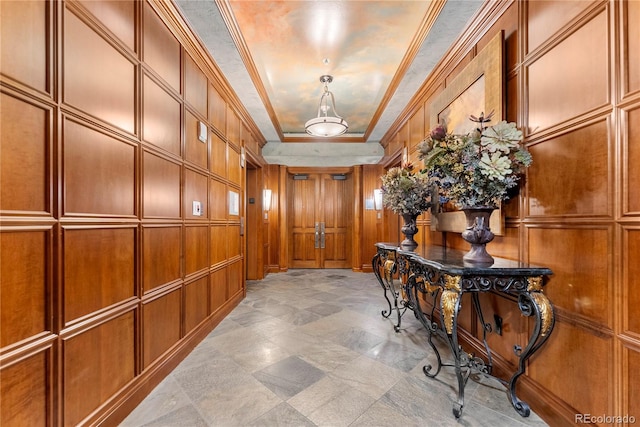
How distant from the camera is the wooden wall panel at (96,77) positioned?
132 cm

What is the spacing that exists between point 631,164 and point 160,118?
2.86m

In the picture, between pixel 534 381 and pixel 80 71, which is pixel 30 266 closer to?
pixel 80 71

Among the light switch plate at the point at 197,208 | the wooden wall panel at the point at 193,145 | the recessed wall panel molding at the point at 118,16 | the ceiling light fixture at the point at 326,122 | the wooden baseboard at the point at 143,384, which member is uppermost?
the ceiling light fixture at the point at 326,122

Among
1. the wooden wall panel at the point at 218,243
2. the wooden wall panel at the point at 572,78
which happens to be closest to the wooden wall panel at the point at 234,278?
the wooden wall panel at the point at 218,243

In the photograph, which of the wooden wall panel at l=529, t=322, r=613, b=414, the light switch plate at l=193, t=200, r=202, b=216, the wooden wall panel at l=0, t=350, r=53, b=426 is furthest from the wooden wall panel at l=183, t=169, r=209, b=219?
the wooden wall panel at l=529, t=322, r=613, b=414

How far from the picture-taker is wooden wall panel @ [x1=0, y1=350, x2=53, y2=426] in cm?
104

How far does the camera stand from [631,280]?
1230 millimetres

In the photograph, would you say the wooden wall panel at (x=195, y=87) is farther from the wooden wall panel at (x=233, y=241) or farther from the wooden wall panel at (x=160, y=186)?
the wooden wall panel at (x=233, y=241)

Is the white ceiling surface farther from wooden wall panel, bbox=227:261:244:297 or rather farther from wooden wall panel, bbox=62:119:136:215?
wooden wall panel, bbox=227:261:244:297

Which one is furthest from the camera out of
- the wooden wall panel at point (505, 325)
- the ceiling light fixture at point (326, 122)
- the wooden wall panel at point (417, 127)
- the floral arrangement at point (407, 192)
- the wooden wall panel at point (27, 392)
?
the ceiling light fixture at point (326, 122)

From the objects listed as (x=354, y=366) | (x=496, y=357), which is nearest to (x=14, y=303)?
(x=354, y=366)

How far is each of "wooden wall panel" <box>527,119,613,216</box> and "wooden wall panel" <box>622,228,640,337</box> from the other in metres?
0.15

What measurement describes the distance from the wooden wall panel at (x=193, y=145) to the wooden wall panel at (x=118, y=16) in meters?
0.79

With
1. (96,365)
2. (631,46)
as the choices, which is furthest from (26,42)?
(631,46)
